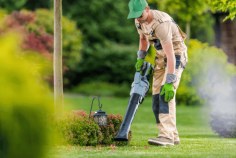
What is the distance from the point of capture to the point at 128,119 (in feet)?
14.0

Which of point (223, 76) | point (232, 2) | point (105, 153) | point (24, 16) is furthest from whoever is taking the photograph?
point (223, 76)

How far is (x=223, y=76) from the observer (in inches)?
630

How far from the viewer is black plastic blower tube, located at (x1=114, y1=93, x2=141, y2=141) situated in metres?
4.14

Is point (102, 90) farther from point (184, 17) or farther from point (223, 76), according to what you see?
point (184, 17)

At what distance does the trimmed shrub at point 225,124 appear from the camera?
6.12m

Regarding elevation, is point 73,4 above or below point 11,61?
above

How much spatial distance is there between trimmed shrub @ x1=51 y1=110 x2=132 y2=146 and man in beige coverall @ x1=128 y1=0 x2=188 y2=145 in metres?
0.61

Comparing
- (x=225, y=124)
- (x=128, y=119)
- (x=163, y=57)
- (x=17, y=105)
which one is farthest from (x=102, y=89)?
(x=17, y=105)

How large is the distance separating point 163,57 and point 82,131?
151cm

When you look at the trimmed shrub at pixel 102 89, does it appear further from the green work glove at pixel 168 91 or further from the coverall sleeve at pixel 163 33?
the coverall sleeve at pixel 163 33

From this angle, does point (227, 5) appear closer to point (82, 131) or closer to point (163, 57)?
point (163, 57)

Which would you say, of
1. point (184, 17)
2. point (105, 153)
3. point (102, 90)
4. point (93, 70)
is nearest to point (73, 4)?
point (93, 70)

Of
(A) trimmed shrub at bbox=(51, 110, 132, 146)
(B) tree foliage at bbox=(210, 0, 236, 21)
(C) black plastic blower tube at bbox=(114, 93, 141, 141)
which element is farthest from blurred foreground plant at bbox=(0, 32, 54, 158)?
(B) tree foliage at bbox=(210, 0, 236, 21)

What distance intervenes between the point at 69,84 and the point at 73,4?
7211 mm
